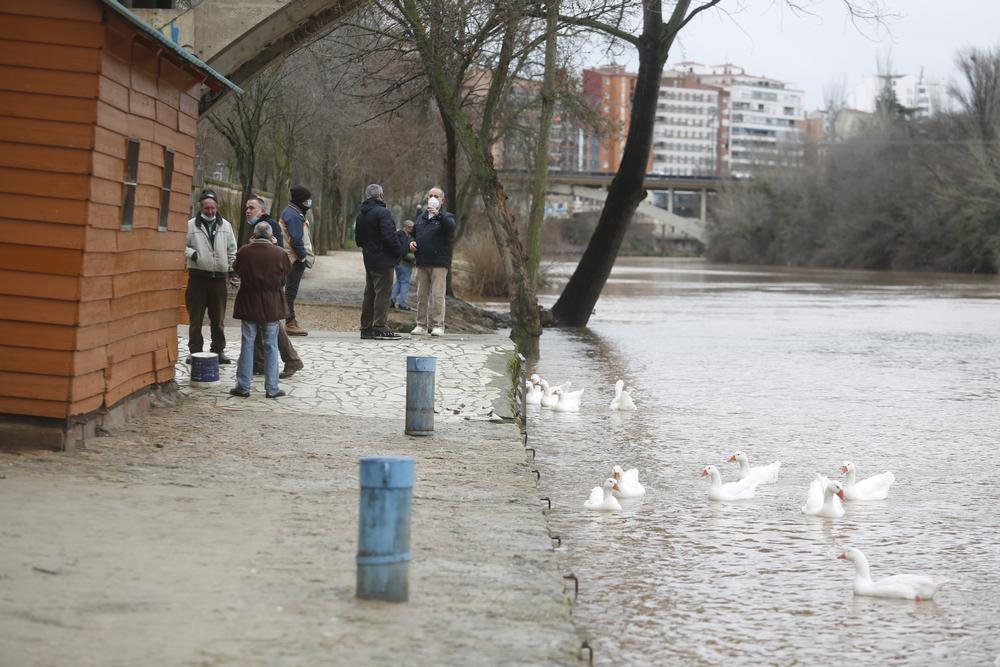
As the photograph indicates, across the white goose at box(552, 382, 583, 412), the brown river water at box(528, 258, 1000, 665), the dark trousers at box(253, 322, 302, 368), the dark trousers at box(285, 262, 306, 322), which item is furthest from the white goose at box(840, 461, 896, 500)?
the dark trousers at box(285, 262, 306, 322)

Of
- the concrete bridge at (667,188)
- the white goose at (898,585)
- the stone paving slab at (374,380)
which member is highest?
the concrete bridge at (667,188)

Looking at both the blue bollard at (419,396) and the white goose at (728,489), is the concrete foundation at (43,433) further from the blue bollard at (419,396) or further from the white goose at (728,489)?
the white goose at (728,489)

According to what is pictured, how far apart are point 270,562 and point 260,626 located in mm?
1227

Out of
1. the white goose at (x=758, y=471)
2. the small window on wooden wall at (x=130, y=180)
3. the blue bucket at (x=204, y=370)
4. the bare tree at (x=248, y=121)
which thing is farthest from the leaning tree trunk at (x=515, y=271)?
the small window on wooden wall at (x=130, y=180)

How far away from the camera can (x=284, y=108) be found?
1449 inches

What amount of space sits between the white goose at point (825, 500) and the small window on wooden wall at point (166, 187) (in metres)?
6.24

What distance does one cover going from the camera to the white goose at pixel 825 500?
11.1 m

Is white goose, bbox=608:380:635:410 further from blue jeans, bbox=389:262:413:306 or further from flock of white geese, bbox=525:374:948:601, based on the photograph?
blue jeans, bbox=389:262:413:306

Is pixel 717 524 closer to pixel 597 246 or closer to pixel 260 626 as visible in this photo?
pixel 260 626

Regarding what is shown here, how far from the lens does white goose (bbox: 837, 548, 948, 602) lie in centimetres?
855

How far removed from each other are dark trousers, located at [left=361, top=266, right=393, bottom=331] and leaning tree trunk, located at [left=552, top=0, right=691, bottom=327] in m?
11.6

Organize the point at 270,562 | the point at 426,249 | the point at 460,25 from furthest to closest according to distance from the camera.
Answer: the point at 460,25
the point at 426,249
the point at 270,562

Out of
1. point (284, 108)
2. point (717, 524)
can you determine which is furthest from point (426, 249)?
point (284, 108)

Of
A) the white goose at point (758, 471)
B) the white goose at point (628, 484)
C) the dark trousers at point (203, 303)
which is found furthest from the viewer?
the dark trousers at point (203, 303)
